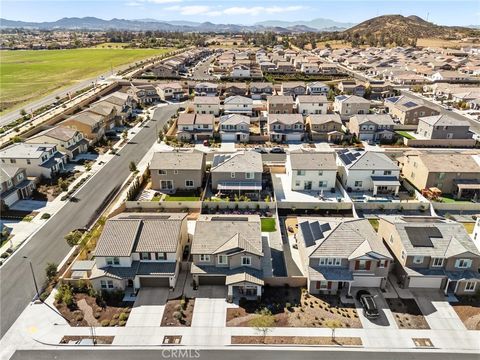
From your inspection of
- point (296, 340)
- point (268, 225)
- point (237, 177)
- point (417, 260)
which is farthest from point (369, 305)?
point (237, 177)

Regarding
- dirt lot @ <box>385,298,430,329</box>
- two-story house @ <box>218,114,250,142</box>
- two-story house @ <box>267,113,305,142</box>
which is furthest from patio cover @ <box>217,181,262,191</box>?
two-story house @ <box>267,113,305,142</box>

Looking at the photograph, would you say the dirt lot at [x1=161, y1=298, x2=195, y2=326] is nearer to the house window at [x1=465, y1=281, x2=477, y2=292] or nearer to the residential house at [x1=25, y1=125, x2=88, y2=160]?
the house window at [x1=465, y1=281, x2=477, y2=292]

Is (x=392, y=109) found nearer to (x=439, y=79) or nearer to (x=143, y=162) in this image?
(x=439, y=79)

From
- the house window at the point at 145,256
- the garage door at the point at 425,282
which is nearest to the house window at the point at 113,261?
the house window at the point at 145,256

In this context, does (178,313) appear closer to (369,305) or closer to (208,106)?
(369,305)

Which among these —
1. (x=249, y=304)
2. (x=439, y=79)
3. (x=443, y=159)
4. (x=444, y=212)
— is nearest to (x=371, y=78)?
(x=439, y=79)

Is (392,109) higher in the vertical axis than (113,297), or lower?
higher
